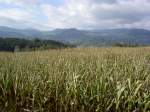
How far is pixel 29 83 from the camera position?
17.4 feet

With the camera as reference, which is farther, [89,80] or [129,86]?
[89,80]

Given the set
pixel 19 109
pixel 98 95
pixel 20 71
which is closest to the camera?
pixel 98 95

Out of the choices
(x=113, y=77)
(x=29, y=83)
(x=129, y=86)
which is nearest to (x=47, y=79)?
(x=29, y=83)

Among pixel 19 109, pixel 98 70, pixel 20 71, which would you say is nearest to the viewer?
pixel 19 109

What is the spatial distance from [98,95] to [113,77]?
699 millimetres

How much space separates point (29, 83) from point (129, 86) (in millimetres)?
1554

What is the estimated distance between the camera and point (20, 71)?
5.92 metres

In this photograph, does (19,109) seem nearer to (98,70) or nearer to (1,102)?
(1,102)

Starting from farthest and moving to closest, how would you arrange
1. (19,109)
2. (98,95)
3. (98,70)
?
(98,70) < (19,109) < (98,95)

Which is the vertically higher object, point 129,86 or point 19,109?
point 129,86

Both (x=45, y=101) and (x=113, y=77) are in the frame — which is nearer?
(x=45, y=101)

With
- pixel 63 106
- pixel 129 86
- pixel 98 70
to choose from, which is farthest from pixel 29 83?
pixel 129 86

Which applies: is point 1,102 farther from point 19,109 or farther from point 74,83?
point 74,83

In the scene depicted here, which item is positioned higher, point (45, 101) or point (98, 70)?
point (98, 70)
